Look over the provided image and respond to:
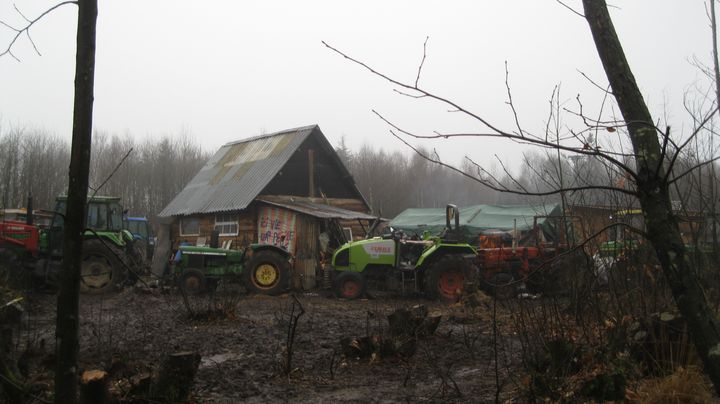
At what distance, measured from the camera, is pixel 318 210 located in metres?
19.2

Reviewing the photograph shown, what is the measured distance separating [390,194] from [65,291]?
48486 millimetres

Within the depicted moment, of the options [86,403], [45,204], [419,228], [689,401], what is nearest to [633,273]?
[689,401]

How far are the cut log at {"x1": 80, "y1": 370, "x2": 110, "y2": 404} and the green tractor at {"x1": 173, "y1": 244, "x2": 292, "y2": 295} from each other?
10.9 metres

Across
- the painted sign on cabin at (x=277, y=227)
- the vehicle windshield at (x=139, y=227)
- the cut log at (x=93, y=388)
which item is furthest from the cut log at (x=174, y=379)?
the vehicle windshield at (x=139, y=227)

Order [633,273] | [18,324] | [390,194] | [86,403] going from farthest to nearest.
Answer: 1. [390,194]
2. [18,324]
3. [633,273]
4. [86,403]

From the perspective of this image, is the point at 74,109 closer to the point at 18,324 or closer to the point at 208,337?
the point at 18,324

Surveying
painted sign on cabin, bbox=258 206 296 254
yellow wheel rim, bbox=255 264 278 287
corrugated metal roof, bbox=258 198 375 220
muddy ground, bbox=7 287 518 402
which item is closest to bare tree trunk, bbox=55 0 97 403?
muddy ground, bbox=7 287 518 402

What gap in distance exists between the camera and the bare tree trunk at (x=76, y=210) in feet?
9.23

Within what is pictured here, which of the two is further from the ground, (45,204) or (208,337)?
(45,204)

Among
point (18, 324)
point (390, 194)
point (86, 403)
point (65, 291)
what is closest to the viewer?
point (65, 291)

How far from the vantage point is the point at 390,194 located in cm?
5116

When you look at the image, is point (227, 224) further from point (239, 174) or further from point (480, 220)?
point (480, 220)

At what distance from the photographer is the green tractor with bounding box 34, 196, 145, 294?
1448 centimetres

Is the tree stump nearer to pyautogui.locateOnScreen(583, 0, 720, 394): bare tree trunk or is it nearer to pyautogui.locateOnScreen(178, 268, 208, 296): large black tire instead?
pyautogui.locateOnScreen(583, 0, 720, 394): bare tree trunk
